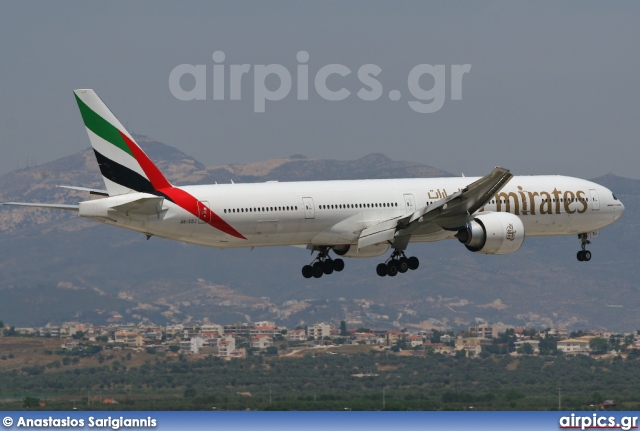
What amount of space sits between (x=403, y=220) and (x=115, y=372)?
75083 mm

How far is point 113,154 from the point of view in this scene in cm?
6769

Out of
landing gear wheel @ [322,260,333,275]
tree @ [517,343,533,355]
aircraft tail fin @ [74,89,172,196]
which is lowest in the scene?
tree @ [517,343,533,355]

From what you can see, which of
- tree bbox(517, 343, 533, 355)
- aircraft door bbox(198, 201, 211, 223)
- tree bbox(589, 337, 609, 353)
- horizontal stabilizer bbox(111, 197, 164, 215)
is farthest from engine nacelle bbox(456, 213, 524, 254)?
tree bbox(589, 337, 609, 353)

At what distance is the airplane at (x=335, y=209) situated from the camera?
66.9 metres

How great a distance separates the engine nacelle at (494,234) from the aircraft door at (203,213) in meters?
13.2

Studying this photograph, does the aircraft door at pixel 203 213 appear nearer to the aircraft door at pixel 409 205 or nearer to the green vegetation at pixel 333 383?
the aircraft door at pixel 409 205

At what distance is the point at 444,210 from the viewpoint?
69.7 m

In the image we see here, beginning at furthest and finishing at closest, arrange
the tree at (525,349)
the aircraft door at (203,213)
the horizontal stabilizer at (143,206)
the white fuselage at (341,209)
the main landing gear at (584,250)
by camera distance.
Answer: the tree at (525,349)
the main landing gear at (584,250)
the white fuselage at (341,209)
the aircraft door at (203,213)
the horizontal stabilizer at (143,206)

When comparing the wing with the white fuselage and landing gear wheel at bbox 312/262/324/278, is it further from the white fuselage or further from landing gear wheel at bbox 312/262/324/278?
landing gear wheel at bbox 312/262/324/278

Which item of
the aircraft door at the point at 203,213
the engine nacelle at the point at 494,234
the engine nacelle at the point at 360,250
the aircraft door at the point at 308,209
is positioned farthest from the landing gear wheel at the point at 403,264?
the aircraft door at the point at 203,213

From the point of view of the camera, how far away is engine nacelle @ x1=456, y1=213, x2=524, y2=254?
232ft

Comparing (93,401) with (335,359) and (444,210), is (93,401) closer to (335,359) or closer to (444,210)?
(335,359)

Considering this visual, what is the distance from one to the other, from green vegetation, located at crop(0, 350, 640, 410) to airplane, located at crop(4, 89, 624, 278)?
145 ft

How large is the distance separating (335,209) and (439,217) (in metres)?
5.30
